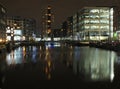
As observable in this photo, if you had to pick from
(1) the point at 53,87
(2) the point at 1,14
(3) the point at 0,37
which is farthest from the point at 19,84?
(2) the point at 1,14

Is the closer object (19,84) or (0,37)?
(19,84)

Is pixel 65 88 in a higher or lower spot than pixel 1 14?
lower

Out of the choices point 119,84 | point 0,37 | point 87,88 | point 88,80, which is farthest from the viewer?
point 0,37

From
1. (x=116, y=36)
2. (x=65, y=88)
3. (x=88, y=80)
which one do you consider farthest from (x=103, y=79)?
(x=116, y=36)

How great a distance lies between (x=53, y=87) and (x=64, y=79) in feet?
12.2

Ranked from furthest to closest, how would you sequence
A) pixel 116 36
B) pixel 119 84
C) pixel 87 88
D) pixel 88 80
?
pixel 116 36
pixel 88 80
pixel 119 84
pixel 87 88

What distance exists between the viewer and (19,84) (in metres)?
19.8

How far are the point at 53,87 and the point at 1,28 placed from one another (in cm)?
13545

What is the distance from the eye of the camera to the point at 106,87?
18.4 metres

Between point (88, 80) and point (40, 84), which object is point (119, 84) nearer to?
point (88, 80)

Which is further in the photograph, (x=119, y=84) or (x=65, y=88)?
(x=119, y=84)

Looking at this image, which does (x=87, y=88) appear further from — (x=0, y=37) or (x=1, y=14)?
(x=1, y=14)

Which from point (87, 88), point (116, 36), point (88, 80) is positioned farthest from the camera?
point (116, 36)

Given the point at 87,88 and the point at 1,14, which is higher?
the point at 1,14
